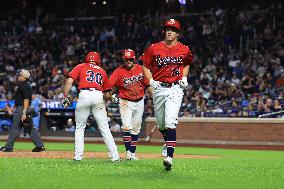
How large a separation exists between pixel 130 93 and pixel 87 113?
1713 mm

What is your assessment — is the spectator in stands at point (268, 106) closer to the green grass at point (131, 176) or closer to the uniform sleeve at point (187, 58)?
the green grass at point (131, 176)

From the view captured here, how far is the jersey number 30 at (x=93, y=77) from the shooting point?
39.6ft

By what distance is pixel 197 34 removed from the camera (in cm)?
3259

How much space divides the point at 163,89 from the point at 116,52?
937 inches

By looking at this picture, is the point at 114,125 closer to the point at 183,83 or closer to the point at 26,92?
the point at 26,92


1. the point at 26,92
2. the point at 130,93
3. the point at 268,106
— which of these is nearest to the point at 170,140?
the point at 130,93

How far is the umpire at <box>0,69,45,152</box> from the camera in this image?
52.7 ft

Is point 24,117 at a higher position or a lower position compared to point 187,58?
lower

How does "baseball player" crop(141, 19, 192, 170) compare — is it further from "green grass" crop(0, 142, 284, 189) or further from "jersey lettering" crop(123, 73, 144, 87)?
"jersey lettering" crop(123, 73, 144, 87)

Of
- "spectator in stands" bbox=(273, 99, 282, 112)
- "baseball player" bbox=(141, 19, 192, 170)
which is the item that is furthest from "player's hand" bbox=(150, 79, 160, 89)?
"spectator in stands" bbox=(273, 99, 282, 112)

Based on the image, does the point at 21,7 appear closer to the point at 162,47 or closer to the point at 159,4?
the point at 159,4

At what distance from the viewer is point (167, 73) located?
1034 centimetres

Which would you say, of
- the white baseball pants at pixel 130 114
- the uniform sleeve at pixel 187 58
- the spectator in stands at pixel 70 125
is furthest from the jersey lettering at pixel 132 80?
the spectator in stands at pixel 70 125

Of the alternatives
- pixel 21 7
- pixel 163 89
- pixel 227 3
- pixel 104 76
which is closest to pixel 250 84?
pixel 227 3
